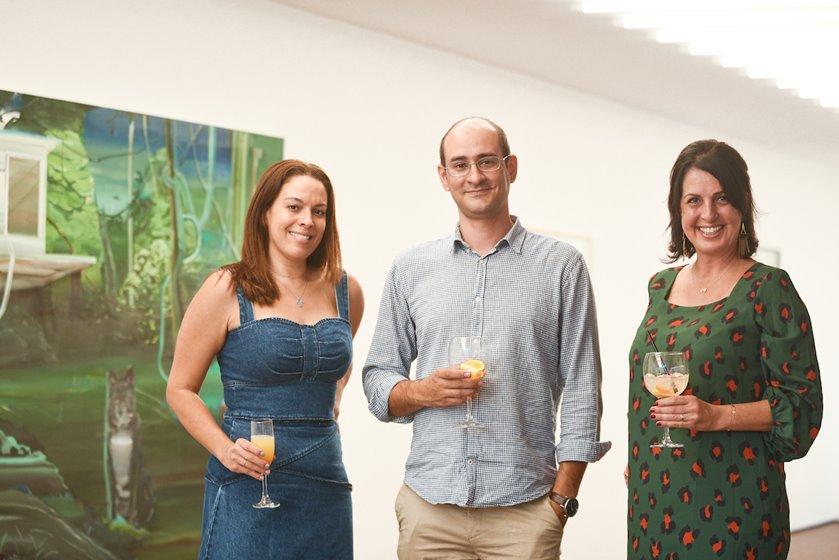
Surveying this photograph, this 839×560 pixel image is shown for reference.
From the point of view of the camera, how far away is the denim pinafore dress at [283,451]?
2.65m

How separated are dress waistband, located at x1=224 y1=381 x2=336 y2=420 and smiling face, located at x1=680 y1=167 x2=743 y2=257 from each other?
1203mm

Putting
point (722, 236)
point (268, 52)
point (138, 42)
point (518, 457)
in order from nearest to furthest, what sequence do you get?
point (518, 457)
point (722, 236)
point (138, 42)
point (268, 52)

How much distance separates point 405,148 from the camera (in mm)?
5766

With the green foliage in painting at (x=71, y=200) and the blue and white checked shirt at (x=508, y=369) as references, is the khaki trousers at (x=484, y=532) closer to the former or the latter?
the blue and white checked shirt at (x=508, y=369)

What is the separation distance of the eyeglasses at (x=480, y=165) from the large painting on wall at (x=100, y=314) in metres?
2.23

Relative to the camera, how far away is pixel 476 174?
8.60ft

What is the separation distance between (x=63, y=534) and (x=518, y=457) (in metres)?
2.48

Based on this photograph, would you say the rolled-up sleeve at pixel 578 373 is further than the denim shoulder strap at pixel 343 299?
No

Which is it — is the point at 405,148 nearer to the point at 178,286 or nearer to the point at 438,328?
the point at 178,286

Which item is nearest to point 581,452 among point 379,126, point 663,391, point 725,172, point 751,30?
point 663,391

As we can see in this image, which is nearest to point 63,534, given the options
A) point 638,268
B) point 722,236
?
point 722,236

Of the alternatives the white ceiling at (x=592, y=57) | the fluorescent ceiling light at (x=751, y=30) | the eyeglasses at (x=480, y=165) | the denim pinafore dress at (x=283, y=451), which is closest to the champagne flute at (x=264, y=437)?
the denim pinafore dress at (x=283, y=451)

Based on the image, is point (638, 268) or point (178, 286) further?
point (638, 268)

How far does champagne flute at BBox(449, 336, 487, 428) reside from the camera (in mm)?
2484
